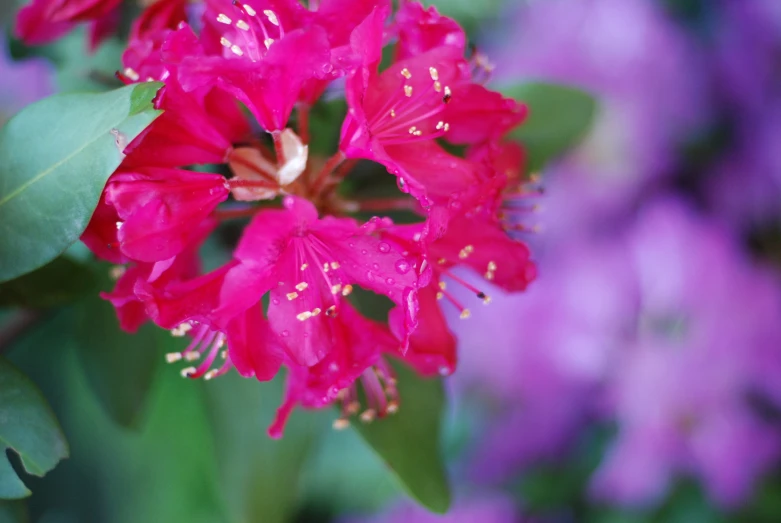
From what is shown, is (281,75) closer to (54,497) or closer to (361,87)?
(361,87)

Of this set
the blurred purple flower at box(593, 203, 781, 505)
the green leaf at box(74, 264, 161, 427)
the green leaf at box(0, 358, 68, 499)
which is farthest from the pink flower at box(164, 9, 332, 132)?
the blurred purple flower at box(593, 203, 781, 505)

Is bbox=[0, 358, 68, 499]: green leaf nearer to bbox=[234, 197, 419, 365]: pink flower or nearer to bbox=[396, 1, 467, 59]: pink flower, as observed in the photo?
bbox=[234, 197, 419, 365]: pink flower

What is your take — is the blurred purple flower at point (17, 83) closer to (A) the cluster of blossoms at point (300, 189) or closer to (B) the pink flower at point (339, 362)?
(A) the cluster of blossoms at point (300, 189)

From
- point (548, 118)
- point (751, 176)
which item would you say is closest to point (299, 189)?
point (548, 118)

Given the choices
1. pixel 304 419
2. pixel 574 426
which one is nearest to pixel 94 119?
pixel 304 419

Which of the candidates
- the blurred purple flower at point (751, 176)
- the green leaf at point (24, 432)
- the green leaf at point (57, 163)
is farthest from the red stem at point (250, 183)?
the blurred purple flower at point (751, 176)
